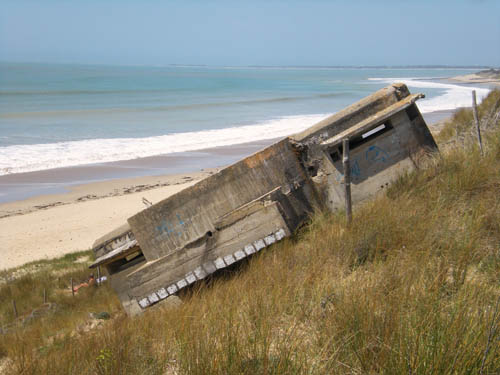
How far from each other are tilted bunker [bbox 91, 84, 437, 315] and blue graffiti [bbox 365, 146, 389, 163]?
0.05ft

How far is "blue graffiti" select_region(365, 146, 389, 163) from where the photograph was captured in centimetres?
619

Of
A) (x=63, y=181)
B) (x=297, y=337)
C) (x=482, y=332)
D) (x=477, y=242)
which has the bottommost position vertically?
(x=477, y=242)

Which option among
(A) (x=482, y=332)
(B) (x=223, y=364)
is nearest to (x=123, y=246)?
(B) (x=223, y=364)

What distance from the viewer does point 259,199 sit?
586 cm

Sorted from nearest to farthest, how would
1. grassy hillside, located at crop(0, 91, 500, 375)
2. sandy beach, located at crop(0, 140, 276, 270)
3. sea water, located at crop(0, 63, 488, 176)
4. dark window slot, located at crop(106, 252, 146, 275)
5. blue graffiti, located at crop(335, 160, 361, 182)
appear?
grassy hillside, located at crop(0, 91, 500, 375)
blue graffiti, located at crop(335, 160, 361, 182)
dark window slot, located at crop(106, 252, 146, 275)
sandy beach, located at crop(0, 140, 276, 270)
sea water, located at crop(0, 63, 488, 176)

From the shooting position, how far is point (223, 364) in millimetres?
2574

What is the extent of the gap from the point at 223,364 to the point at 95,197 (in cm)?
1463

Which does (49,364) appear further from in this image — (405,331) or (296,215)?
(296,215)

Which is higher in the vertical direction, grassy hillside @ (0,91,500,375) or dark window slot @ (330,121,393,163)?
dark window slot @ (330,121,393,163)

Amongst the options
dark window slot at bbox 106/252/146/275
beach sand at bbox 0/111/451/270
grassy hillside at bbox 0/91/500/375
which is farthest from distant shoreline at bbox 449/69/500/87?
dark window slot at bbox 106/252/146/275

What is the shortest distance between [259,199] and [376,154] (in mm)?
1787

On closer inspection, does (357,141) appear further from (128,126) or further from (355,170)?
(128,126)

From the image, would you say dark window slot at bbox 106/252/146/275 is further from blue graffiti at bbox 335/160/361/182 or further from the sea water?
the sea water

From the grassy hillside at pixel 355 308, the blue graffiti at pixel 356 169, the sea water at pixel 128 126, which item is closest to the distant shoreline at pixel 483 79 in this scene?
the sea water at pixel 128 126
